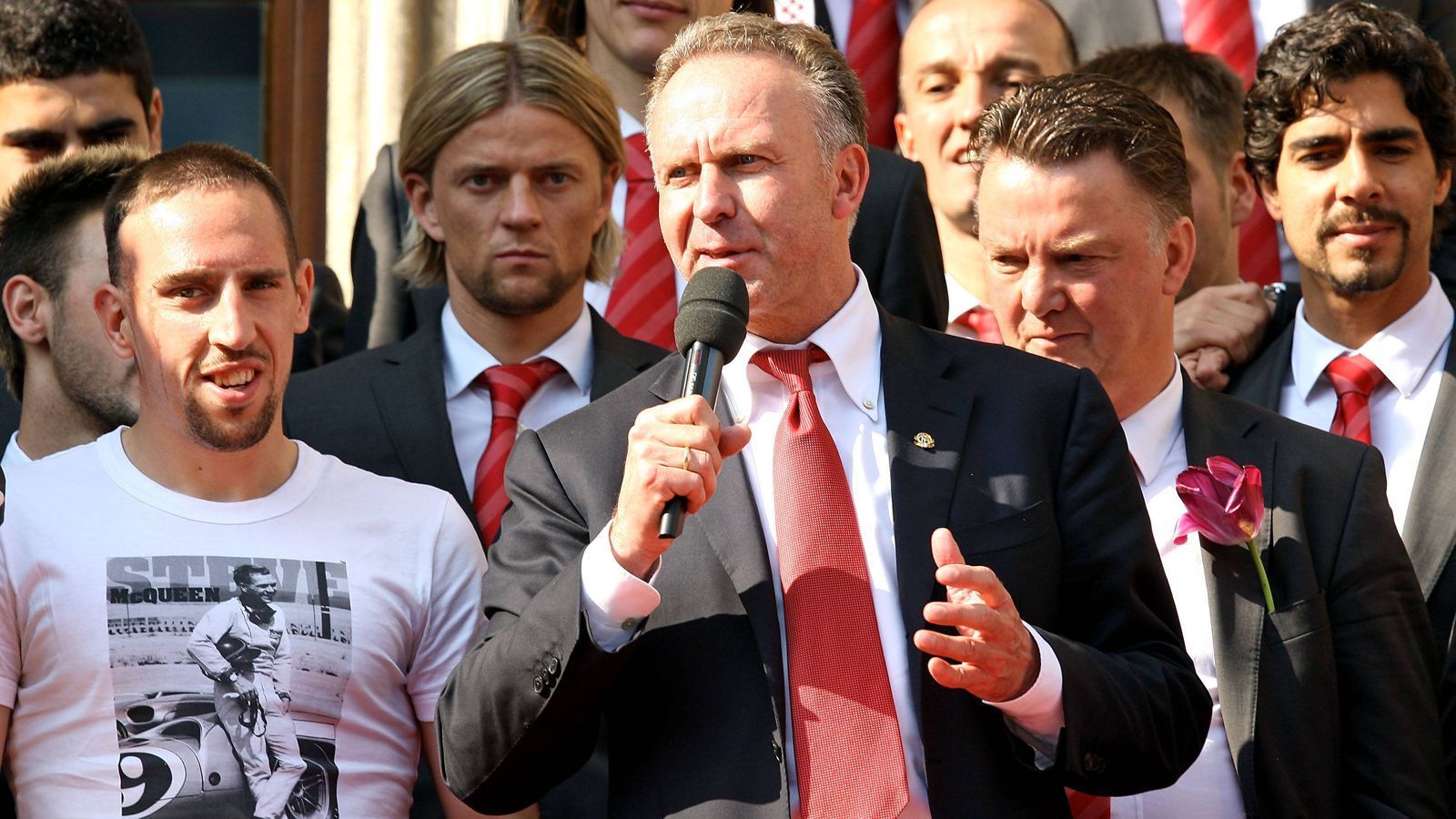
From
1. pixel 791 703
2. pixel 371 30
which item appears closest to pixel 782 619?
pixel 791 703

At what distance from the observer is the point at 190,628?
11.8 ft

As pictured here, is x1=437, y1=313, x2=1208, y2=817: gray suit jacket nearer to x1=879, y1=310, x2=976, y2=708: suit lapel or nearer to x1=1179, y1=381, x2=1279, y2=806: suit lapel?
x1=879, y1=310, x2=976, y2=708: suit lapel

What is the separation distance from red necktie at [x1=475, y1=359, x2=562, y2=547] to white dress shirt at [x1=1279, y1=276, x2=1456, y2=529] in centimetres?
191

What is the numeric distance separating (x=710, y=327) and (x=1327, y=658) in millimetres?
1618

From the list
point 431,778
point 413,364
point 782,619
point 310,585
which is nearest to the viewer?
point 782,619

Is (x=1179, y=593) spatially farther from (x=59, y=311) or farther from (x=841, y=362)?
(x=59, y=311)

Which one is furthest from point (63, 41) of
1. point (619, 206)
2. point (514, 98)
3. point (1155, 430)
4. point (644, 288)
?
point (1155, 430)

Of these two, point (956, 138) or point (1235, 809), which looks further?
point (956, 138)

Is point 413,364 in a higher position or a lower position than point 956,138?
lower

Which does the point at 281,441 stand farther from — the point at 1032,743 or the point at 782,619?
the point at 1032,743

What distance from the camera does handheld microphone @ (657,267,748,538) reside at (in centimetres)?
306

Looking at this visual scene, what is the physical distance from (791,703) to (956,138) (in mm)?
2845

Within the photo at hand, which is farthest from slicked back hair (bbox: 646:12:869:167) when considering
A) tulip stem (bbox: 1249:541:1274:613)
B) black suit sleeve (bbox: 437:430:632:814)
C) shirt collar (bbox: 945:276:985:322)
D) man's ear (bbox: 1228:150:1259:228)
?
man's ear (bbox: 1228:150:1259:228)

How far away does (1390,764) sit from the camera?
3920mm
